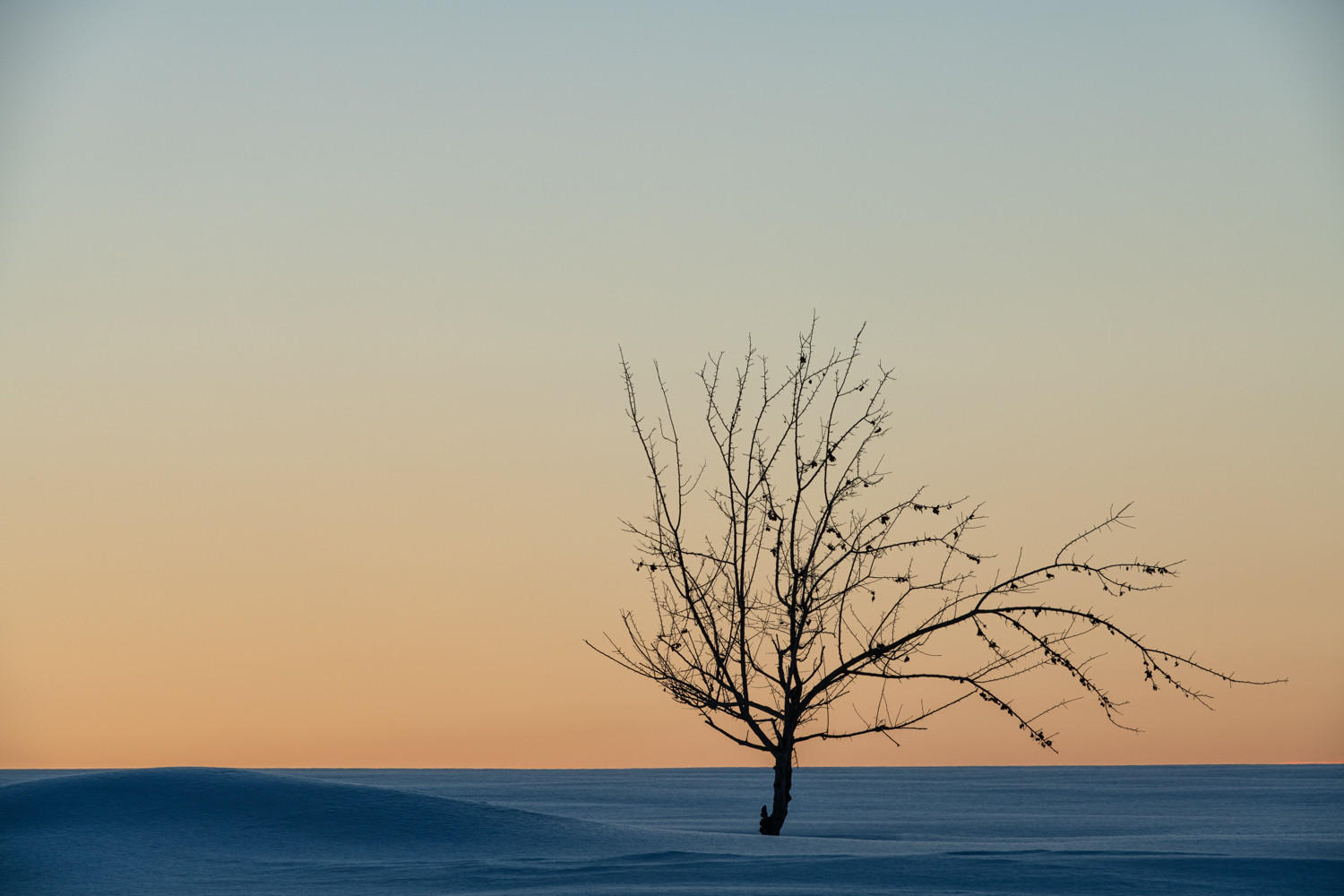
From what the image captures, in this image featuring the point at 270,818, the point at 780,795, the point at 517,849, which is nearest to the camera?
the point at 517,849

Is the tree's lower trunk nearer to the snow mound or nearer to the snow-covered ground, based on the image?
the snow-covered ground

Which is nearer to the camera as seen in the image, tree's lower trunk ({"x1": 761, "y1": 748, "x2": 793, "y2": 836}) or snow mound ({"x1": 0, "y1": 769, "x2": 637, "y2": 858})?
snow mound ({"x1": 0, "y1": 769, "x2": 637, "y2": 858})

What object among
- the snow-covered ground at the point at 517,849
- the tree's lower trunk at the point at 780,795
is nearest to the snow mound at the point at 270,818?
the snow-covered ground at the point at 517,849

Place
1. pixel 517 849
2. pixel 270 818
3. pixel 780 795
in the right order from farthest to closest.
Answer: pixel 780 795
pixel 270 818
pixel 517 849

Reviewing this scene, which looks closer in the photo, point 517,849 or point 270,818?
point 517,849

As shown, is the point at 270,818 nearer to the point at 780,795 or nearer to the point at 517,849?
the point at 517,849

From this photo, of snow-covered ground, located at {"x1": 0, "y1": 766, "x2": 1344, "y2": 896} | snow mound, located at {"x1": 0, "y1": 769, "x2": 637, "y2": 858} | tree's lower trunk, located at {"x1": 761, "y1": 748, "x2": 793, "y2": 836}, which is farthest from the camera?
tree's lower trunk, located at {"x1": 761, "y1": 748, "x2": 793, "y2": 836}

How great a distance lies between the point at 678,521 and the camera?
1338 cm

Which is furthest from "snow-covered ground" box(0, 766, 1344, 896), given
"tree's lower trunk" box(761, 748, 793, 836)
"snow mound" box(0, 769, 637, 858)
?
"tree's lower trunk" box(761, 748, 793, 836)

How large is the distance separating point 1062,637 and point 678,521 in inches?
155

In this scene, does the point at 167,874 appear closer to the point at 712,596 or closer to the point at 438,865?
the point at 438,865

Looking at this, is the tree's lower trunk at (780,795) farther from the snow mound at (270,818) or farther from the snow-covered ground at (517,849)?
the snow mound at (270,818)

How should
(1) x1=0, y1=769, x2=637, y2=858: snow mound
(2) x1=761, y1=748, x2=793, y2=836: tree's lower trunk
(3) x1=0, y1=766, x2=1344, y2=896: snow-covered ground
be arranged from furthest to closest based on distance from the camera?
(2) x1=761, y1=748, x2=793, y2=836: tree's lower trunk → (1) x1=0, y1=769, x2=637, y2=858: snow mound → (3) x1=0, y1=766, x2=1344, y2=896: snow-covered ground

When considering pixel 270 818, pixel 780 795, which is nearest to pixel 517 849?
pixel 270 818
